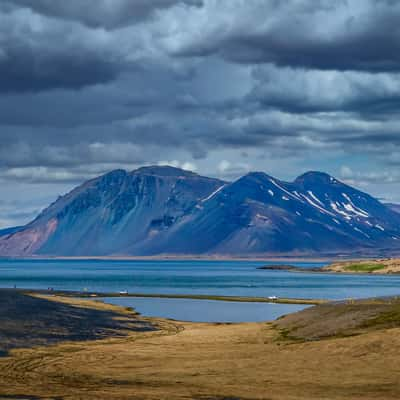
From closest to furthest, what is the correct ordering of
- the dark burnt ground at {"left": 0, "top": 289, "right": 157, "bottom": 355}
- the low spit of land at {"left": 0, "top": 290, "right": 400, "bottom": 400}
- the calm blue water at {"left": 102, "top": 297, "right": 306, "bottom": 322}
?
the low spit of land at {"left": 0, "top": 290, "right": 400, "bottom": 400}, the dark burnt ground at {"left": 0, "top": 289, "right": 157, "bottom": 355}, the calm blue water at {"left": 102, "top": 297, "right": 306, "bottom": 322}

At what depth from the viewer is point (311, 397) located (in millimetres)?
39844

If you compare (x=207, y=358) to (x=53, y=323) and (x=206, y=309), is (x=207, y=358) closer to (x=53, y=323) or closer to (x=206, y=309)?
(x=53, y=323)

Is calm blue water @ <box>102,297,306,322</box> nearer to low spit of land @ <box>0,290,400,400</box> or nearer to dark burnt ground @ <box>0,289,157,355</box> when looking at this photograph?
dark burnt ground @ <box>0,289,157,355</box>

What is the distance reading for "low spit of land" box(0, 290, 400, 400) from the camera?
138 ft

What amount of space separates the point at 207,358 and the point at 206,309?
203ft

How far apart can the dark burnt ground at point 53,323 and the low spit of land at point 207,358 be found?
0.47ft

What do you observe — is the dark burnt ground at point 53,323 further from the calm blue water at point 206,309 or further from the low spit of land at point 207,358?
the calm blue water at point 206,309

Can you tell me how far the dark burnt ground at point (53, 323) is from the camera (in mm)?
67125

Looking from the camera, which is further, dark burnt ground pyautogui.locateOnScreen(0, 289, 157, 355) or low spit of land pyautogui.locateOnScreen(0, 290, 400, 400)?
dark burnt ground pyautogui.locateOnScreen(0, 289, 157, 355)

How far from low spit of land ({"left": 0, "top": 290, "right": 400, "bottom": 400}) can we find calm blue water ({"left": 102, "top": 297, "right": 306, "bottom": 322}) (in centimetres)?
1630

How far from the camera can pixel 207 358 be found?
55.9 m

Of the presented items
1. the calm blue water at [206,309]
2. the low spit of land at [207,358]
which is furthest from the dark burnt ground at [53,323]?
the calm blue water at [206,309]

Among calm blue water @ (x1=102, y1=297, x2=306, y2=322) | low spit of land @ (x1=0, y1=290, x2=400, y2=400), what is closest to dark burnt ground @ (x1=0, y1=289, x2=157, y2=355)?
low spit of land @ (x1=0, y1=290, x2=400, y2=400)

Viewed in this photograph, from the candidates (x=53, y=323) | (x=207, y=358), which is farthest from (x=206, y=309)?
(x=207, y=358)
